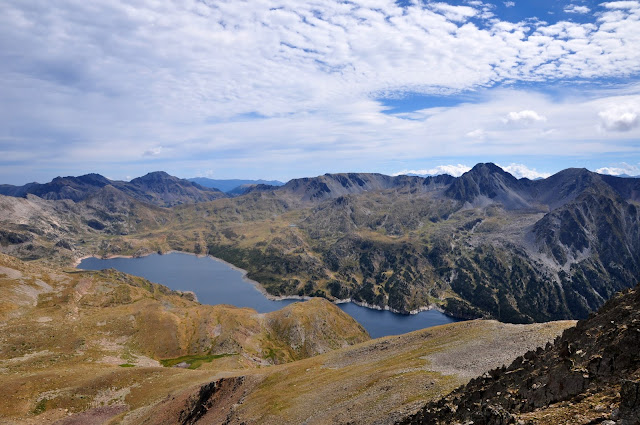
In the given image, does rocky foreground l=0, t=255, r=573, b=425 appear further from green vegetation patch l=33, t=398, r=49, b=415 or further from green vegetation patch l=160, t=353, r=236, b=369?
green vegetation patch l=160, t=353, r=236, b=369

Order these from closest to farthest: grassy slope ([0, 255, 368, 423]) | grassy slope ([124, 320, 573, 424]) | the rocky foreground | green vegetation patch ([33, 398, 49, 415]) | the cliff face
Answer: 1. the cliff face
2. grassy slope ([124, 320, 573, 424])
3. the rocky foreground
4. green vegetation patch ([33, 398, 49, 415])
5. grassy slope ([0, 255, 368, 423])

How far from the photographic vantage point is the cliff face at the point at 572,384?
19.2 meters

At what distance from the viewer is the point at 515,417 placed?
22359mm

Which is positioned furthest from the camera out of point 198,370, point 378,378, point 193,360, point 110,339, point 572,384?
point 193,360

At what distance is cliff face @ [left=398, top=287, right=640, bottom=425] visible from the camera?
19156mm

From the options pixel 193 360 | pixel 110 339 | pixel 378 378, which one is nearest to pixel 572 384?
pixel 378 378

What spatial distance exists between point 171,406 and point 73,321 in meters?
87.9

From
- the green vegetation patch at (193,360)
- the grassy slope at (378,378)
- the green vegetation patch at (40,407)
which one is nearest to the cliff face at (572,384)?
the grassy slope at (378,378)

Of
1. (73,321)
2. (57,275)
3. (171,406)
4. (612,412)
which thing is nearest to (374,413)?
(612,412)

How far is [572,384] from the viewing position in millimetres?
23516

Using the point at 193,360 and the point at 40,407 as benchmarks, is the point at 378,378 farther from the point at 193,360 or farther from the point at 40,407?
the point at 193,360

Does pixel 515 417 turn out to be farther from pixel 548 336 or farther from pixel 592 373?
pixel 548 336

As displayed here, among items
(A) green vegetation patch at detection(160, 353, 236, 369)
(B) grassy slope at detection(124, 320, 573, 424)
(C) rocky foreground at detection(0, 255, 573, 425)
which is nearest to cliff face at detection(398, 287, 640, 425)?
(B) grassy slope at detection(124, 320, 573, 424)

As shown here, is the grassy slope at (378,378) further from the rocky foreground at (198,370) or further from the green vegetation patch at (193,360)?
the green vegetation patch at (193,360)
